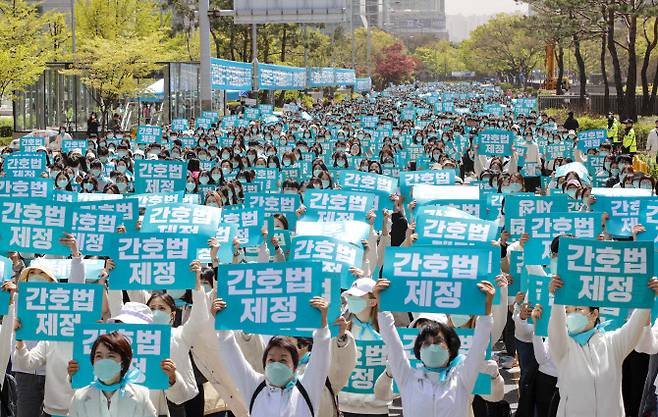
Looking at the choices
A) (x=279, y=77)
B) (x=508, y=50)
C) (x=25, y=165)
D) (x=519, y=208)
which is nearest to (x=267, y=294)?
(x=519, y=208)

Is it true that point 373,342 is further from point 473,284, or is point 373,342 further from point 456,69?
point 456,69

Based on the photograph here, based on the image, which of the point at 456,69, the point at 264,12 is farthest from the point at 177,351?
the point at 456,69

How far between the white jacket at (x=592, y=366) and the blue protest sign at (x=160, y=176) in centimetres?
995

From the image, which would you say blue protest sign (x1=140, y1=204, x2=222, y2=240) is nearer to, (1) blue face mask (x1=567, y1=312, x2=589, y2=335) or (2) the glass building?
(1) blue face mask (x1=567, y1=312, x2=589, y2=335)

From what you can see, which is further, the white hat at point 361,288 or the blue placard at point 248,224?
the blue placard at point 248,224

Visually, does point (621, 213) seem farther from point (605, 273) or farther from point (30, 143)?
point (30, 143)

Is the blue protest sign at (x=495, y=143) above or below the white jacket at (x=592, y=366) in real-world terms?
above

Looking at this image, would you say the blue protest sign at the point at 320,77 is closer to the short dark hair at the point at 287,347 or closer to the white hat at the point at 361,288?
the white hat at the point at 361,288

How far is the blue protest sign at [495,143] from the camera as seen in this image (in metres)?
21.9

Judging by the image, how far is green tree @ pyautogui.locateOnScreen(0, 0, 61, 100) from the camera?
115 ft

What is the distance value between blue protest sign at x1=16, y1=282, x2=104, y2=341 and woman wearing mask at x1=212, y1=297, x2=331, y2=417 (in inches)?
54.4

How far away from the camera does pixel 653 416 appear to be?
23.3 ft

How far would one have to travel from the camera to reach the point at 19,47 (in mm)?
35719

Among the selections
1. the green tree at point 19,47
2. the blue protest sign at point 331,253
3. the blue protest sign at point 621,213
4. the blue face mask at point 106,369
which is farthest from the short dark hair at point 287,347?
the green tree at point 19,47
